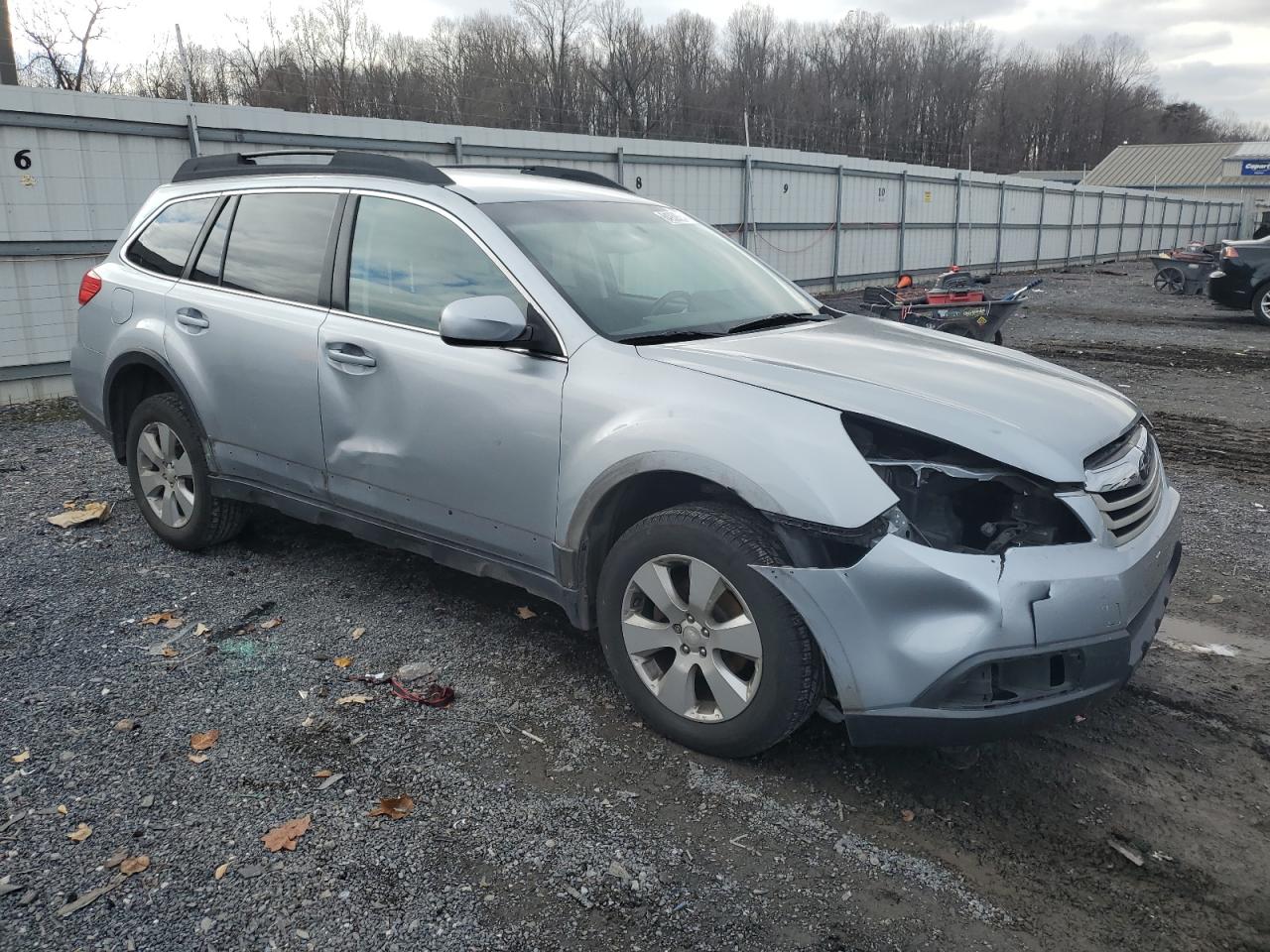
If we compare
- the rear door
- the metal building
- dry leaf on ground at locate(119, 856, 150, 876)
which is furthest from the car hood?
the metal building

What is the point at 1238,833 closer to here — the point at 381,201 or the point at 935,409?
the point at 935,409

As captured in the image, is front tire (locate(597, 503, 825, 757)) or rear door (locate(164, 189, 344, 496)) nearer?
front tire (locate(597, 503, 825, 757))

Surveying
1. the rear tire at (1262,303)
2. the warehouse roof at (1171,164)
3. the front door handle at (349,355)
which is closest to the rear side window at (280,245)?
the front door handle at (349,355)

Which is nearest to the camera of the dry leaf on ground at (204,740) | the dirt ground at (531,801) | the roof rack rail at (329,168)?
the dirt ground at (531,801)

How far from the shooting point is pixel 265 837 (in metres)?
2.74

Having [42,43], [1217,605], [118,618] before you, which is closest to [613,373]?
[118,618]

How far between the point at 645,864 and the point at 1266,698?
2.49m

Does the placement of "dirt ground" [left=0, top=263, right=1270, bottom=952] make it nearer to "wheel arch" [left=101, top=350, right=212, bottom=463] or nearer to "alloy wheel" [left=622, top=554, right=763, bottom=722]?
"alloy wheel" [left=622, top=554, right=763, bottom=722]

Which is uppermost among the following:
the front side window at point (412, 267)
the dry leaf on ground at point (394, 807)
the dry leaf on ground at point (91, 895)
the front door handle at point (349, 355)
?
the front side window at point (412, 267)

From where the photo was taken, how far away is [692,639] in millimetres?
3041

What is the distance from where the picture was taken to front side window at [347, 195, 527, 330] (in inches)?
143

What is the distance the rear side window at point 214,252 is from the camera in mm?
4605

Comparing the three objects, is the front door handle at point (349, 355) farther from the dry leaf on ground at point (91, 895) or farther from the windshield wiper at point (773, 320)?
the dry leaf on ground at point (91, 895)

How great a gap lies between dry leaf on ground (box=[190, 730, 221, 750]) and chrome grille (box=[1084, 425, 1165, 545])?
2870 mm
